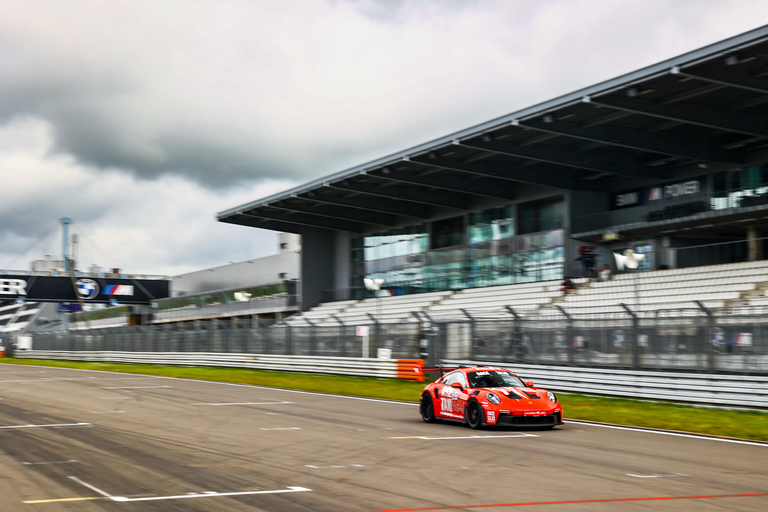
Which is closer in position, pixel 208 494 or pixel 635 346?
pixel 208 494

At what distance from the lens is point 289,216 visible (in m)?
52.6

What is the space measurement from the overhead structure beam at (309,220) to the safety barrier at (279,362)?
10695 millimetres

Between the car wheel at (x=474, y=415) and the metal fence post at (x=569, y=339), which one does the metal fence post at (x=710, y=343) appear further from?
the car wheel at (x=474, y=415)

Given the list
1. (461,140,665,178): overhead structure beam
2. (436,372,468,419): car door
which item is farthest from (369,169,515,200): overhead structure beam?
(436,372,468,419): car door

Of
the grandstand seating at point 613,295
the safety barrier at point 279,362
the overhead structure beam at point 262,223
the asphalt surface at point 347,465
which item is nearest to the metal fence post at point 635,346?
the grandstand seating at point 613,295

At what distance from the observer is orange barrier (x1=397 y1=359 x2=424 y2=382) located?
28.9m

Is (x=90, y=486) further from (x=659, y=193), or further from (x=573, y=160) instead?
(x=659, y=193)

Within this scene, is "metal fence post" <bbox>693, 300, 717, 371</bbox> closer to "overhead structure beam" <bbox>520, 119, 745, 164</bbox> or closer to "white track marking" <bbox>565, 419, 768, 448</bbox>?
"white track marking" <bbox>565, 419, 768, 448</bbox>

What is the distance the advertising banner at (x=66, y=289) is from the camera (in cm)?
6781

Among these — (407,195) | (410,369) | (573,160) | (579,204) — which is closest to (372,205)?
(407,195)

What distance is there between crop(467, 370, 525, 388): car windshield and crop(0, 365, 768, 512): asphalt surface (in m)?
0.96

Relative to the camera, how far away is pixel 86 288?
228 ft

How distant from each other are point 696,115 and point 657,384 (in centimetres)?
1267

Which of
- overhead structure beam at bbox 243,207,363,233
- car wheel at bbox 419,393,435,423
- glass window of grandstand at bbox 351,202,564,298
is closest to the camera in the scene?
car wheel at bbox 419,393,435,423
